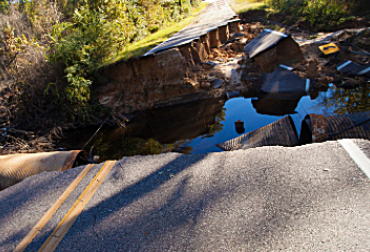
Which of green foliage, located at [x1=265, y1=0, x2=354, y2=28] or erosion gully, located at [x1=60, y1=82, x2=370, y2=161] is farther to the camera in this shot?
green foliage, located at [x1=265, y1=0, x2=354, y2=28]

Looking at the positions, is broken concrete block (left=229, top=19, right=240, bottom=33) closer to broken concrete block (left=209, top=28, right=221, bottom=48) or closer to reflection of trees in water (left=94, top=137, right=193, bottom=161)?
broken concrete block (left=209, top=28, right=221, bottom=48)

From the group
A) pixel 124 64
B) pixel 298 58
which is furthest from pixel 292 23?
pixel 124 64

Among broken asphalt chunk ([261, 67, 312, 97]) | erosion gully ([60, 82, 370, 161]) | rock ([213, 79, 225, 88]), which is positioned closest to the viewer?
erosion gully ([60, 82, 370, 161])

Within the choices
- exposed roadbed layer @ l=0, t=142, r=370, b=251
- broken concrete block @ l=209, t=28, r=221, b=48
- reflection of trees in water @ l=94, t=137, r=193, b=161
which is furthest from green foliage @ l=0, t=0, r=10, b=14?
exposed roadbed layer @ l=0, t=142, r=370, b=251

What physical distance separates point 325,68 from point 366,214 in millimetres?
9128

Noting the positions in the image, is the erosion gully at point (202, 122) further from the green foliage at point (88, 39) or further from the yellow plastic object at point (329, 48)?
the yellow plastic object at point (329, 48)

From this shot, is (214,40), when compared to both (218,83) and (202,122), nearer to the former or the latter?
(218,83)

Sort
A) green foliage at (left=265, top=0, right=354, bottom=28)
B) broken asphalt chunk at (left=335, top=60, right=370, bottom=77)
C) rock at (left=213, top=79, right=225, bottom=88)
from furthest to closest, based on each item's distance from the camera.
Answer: green foliage at (left=265, top=0, right=354, bottom=28)
rock at (left=213, top=79, right=225, bottom=88)
broken asphalt chunk at (left=335, top=60, right=370, bottom=77)

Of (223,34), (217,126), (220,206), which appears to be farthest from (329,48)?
(220,206)

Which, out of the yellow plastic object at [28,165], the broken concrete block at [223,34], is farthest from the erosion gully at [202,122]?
the broken concrete block at [223,34]

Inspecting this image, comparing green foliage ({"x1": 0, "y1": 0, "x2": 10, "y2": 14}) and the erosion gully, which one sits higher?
green foliage ({"x1": 0, "y1": 0, "x2": 10, "y2": 14})

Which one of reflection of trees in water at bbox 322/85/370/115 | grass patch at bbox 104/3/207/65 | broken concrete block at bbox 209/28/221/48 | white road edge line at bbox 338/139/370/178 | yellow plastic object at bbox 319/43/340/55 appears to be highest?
grass patch at bbox 104/3/207/65

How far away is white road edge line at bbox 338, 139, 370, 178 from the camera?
3.28m

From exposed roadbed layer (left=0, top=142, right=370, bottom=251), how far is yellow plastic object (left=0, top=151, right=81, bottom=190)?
0.84m
